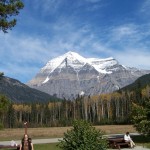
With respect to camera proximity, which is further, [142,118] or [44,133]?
[44,133]

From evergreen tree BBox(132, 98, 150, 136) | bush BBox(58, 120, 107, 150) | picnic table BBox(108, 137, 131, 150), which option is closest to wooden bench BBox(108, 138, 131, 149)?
picnic table BBox(108, 137, 131, 150)

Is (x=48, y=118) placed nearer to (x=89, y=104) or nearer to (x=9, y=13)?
(x=89, y=104)

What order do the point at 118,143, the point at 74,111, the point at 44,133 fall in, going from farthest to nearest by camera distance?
the point at 74,111
the point at 44,133
the point at 118,143

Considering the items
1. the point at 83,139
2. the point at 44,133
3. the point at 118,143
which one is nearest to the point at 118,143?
the point at 118,143

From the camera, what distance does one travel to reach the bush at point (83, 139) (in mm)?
19500

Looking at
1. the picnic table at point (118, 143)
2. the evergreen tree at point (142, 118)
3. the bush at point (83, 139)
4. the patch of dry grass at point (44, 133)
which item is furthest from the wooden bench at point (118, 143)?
the patch of dry grass at point (44, 133)

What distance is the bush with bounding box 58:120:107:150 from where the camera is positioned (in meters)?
19.5

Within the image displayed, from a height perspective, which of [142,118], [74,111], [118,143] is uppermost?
[74,111]

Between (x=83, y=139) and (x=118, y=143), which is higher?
(x=83, y=139)

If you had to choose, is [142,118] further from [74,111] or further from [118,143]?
[74,111]

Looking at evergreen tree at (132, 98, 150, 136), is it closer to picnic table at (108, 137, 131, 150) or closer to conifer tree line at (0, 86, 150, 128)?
picnic table at (108, 137, 131, 150)

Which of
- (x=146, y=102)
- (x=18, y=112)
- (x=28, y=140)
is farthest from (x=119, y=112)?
(x=28, y=140)

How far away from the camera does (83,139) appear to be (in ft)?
64.2

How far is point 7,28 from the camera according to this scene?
2272 centimetres
